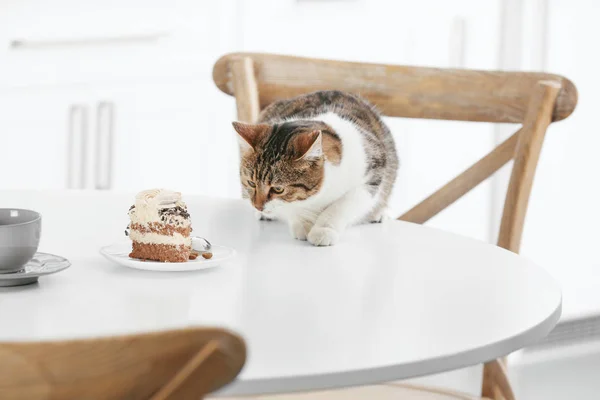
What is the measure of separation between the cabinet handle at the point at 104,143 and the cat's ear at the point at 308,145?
1290mm

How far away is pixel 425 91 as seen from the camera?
1.62 metres

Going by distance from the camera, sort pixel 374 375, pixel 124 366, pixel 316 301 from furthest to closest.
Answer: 1. pixel 316 301
2. pixel 374 375
3. pixel 124 366

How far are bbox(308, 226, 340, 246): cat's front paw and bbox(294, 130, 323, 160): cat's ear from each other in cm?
12

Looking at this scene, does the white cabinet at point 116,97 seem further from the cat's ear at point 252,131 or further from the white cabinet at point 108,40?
the cat's ear at point 252,131

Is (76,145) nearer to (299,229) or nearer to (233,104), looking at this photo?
(233,104)

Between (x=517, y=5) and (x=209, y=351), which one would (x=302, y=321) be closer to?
(x=209, y=351)

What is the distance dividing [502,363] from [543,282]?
0.45 m

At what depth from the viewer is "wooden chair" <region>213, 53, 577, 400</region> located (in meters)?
1.50

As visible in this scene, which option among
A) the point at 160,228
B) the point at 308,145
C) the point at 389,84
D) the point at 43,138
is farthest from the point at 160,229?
the point at 43,138

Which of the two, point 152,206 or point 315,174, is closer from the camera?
point 152,206

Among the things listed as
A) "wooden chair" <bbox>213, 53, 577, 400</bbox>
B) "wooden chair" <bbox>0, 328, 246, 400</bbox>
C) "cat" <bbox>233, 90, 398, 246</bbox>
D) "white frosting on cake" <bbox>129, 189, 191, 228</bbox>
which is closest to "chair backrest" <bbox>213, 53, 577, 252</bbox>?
"wooden chair" <bbox>213, 53, 577, 400</bbox>

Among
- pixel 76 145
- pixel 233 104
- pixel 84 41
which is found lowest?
pixel 76 145

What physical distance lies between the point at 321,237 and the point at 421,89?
614mm

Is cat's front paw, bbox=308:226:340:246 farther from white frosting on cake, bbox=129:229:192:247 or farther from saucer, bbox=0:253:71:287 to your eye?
saucer, bbox=0:253:71:287
